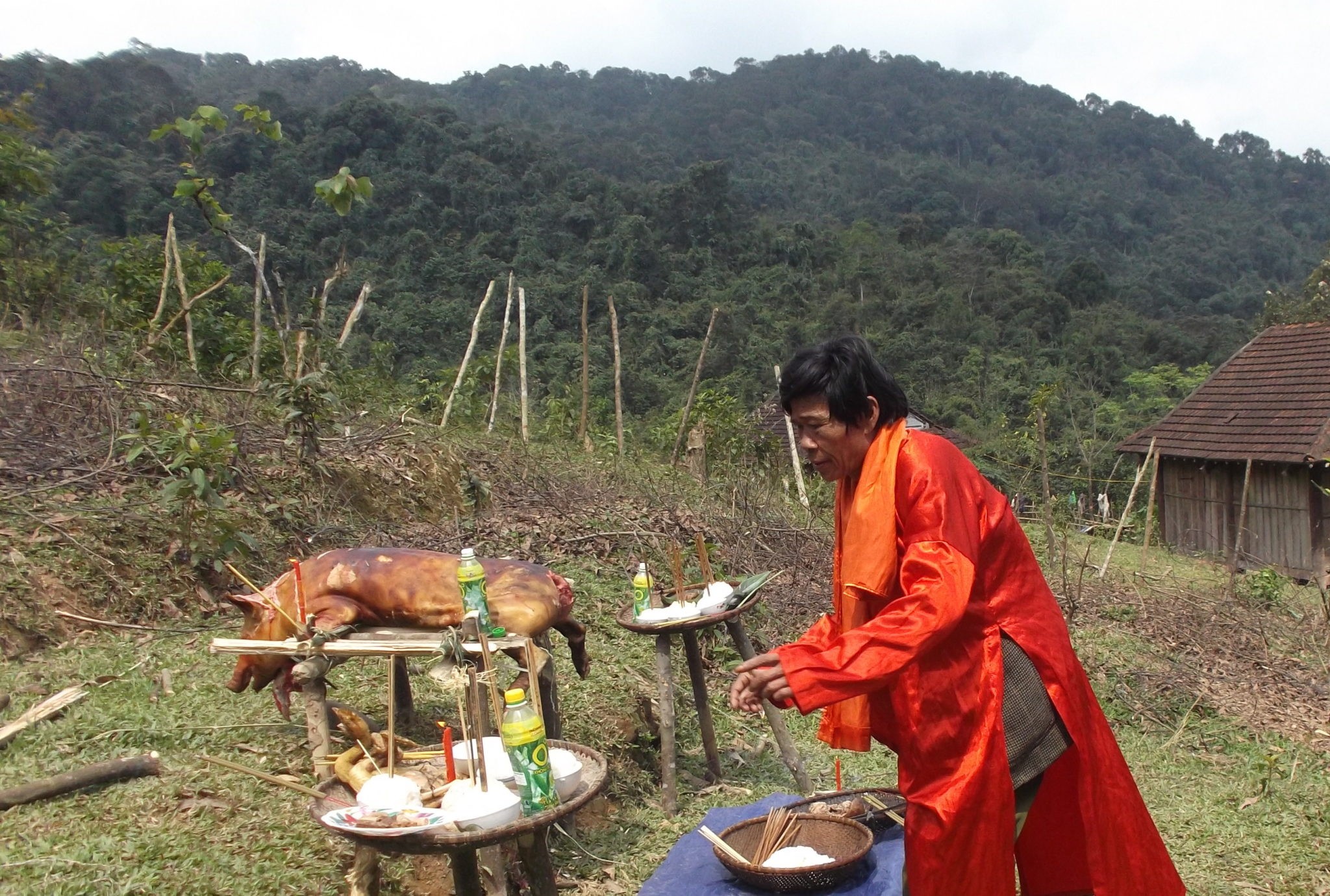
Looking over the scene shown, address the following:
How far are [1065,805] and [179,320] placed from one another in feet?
28.9

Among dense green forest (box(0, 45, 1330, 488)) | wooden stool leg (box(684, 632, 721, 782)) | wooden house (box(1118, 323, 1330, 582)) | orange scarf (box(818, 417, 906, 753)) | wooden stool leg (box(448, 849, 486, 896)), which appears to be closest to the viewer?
orange scarf (box(818, 417, 906, 753))

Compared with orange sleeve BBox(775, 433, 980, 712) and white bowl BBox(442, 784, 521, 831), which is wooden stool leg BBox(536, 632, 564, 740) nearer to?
white bowl BBox(442, 784, 521, 831)

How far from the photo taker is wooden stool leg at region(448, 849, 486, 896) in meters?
2.77

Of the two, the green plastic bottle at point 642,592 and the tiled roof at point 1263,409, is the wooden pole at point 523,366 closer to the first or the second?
the green plastic bottle at point 642,592

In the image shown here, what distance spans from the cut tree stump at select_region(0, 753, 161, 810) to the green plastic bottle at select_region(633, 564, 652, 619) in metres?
2.00

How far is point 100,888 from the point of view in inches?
127

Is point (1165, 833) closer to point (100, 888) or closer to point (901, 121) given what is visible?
point (100, 888)

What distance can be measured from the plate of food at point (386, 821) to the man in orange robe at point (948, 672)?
2.79 feet

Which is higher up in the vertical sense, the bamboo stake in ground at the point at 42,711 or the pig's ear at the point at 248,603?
the pig's ear at the point at 248,603

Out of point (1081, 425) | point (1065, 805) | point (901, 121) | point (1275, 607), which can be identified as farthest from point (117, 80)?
point (901, 121)

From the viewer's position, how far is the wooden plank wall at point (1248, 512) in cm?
1457

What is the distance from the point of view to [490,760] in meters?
3.00

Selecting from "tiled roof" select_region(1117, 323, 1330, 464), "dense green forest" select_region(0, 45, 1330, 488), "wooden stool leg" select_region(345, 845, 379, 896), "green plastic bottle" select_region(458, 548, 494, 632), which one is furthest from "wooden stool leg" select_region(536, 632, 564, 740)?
"tiled roof" select_region(1117, 323, 1330, 464)

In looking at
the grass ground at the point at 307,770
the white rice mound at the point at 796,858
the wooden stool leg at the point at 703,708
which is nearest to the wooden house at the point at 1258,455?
the grass ground at the point at 307,770
